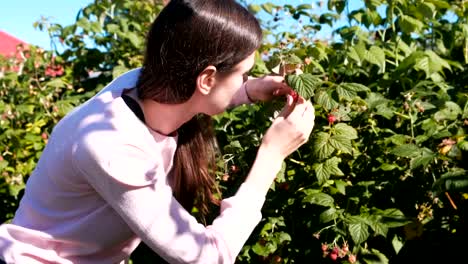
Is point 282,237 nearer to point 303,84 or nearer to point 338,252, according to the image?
point 338,252

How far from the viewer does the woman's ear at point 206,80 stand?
157cm

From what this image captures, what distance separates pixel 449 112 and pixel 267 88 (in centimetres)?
72

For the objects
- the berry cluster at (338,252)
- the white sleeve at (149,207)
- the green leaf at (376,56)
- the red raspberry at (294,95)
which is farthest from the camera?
the green leaf at (376,56)

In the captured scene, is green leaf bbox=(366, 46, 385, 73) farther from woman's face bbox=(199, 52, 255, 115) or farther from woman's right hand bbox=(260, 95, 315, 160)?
woman's face bbox=(199, 52, 255, 115)

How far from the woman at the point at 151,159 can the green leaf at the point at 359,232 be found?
1.48 ft

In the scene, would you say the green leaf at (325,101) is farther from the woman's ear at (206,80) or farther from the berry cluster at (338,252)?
the woman's ear at (206,80)

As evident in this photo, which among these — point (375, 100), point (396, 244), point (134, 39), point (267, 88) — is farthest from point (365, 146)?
point (134, 39)

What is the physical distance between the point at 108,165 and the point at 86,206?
25 centimetres

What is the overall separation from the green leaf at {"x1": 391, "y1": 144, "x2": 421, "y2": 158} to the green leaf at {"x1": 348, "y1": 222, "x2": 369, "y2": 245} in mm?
261

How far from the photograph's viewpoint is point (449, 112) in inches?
89.4

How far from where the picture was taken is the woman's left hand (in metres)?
1.96

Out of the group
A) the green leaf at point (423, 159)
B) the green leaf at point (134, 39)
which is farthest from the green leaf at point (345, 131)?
the green leaf at point (134, 39)

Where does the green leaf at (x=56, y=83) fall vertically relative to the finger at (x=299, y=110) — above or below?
below

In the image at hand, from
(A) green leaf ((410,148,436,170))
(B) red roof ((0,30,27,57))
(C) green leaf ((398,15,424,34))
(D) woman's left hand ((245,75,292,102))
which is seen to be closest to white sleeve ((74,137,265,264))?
(D) woman's left hand ((245,75,292,102))
